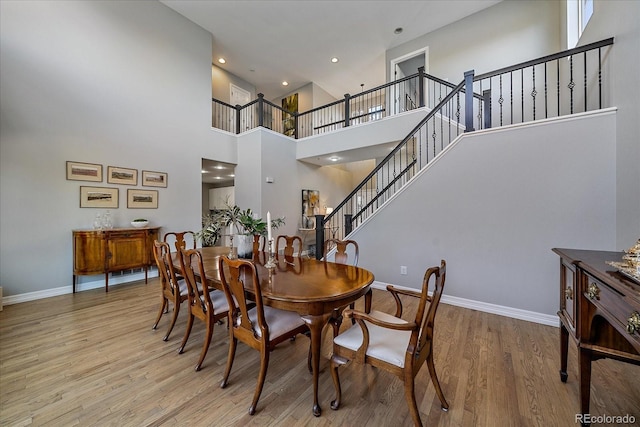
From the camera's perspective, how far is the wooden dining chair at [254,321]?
1.50 m

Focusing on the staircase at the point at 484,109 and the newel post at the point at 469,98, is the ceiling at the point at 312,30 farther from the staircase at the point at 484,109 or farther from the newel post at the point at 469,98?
the newel post at the point at 469,98

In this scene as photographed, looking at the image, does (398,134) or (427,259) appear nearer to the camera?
(427,259)

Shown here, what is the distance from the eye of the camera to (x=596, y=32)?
2.85 metres

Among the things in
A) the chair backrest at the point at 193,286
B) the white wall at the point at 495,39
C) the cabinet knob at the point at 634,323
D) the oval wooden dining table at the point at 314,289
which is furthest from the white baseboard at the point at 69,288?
Result: the white wall at the point at 495,39

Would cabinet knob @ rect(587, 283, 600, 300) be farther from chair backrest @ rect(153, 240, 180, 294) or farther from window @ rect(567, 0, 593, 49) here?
window @ rect(567, 0, 593, 49)

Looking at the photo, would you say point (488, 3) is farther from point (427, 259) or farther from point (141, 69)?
point (141, 69)

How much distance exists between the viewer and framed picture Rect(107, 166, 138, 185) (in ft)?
13.7

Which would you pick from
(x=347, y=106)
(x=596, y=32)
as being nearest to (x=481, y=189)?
(x=596, y=32)

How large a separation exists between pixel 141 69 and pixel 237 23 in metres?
2.36

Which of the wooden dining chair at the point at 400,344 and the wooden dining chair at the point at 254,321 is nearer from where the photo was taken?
the wooden dining chair at the point at 400,344

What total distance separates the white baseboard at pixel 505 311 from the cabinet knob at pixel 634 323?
90.5 inches

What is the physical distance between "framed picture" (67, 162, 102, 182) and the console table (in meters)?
5.87

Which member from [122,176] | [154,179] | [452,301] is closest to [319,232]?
[452,301]

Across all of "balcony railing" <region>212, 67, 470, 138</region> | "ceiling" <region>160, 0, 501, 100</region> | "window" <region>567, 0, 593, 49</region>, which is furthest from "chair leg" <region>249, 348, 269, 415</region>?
"ceiling" <region>160, 0, 501, 100</region>
